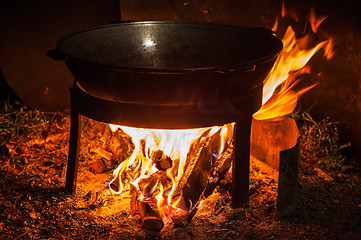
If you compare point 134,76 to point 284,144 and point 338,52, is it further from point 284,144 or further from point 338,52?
point 338,52

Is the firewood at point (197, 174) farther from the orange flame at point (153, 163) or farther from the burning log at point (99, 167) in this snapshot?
the burning log at point (99, 167)

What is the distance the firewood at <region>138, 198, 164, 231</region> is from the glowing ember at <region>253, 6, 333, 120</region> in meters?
1.05

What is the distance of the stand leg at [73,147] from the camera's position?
111 inches

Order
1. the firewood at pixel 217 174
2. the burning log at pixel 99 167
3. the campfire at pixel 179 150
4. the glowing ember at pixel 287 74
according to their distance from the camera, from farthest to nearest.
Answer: the burning log at pixel 99 167 → the glowing ember at pixel 287 74 → the firewood at pixel 217 174 → the campfire at pixel 179 150

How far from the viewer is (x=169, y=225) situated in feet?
8.95

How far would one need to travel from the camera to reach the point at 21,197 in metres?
2.96

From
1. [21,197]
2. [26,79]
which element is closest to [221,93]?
[21,197]

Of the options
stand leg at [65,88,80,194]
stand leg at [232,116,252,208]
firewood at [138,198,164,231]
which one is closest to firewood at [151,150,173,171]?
firewood at [138,198,164,231]

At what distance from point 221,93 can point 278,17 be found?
5.76ft

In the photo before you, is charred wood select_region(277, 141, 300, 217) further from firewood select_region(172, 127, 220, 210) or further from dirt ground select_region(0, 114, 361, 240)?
firewood select_region(172, 127, 220, 210)

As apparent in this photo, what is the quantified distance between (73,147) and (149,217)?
0.72 meters

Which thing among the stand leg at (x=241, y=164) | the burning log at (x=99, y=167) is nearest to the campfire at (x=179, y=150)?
the stand leg at (x=241, y=164)

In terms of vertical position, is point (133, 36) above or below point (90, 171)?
above

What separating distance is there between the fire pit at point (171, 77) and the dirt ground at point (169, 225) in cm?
16
